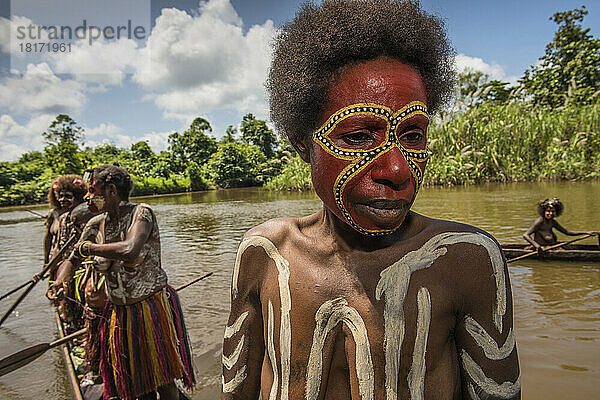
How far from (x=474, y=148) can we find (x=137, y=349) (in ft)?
68.4

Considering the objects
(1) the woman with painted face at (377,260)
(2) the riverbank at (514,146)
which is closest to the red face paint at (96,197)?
(1) the woman with painted face at (377,260)

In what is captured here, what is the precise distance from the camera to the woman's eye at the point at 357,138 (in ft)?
3.81

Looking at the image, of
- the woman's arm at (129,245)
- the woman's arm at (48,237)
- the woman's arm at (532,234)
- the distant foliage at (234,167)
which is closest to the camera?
the woman's arm at (129,245)

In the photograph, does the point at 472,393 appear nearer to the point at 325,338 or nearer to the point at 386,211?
the point at 325,338

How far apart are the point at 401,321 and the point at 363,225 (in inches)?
11.1

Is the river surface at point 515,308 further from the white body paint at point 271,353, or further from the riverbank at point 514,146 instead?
the riverbank at point 514,146

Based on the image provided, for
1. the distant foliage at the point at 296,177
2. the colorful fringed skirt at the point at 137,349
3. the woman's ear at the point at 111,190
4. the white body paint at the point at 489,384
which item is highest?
the distant foliage at the point at 296,177

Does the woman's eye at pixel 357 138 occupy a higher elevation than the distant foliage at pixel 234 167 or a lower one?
lower

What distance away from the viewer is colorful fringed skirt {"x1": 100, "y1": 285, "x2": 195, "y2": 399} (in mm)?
3283

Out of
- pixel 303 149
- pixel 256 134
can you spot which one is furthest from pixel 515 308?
pixel 256 134

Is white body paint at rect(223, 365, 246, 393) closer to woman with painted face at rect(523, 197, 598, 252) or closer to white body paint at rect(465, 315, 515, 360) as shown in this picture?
white body paint at rect(465, 315, 515, 360)

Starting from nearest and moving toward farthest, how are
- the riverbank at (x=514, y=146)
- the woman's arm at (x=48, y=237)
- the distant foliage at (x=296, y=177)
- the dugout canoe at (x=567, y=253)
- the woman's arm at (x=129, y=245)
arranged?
1. the woman's arm at (x=129, y=245)
2. the woman's arm at (x=48, y=237)
3. the dugout canoe at (x=567, y=253)
4. the riverbank at (x=514, y=146)
5. the distant foliage at (x=296, y=177)

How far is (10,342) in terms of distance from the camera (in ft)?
19.0

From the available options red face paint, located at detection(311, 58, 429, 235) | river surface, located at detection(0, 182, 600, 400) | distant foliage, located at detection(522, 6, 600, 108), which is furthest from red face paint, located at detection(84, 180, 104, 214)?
distant foliage, located at detection(522, 6, 600, 108)
